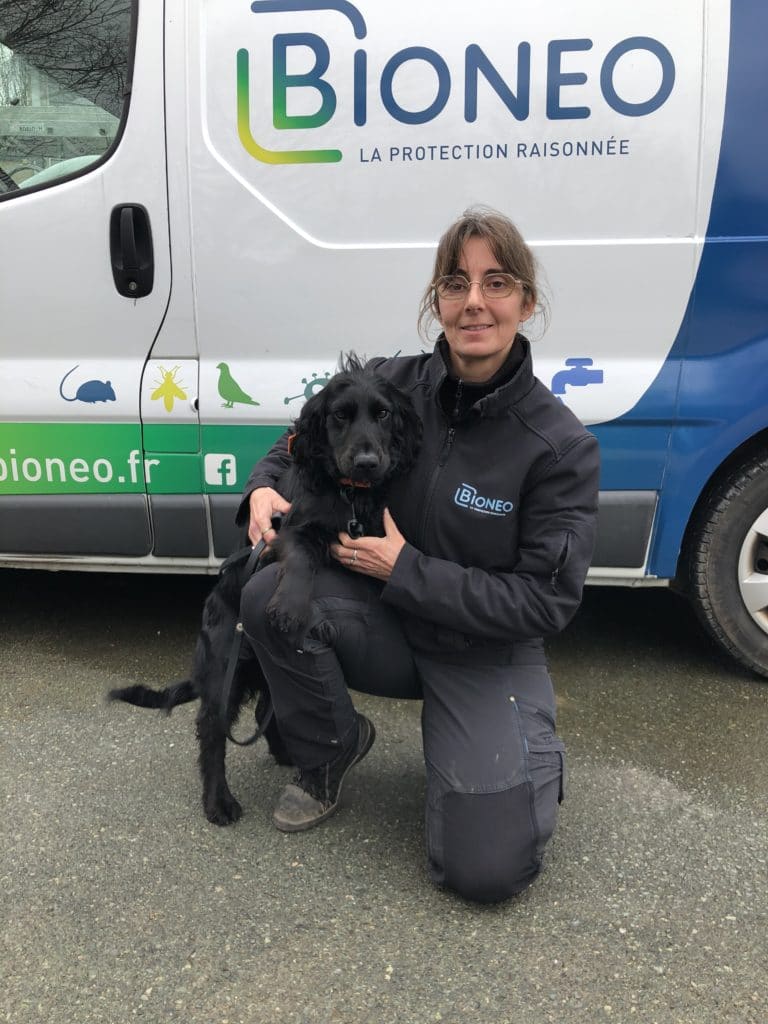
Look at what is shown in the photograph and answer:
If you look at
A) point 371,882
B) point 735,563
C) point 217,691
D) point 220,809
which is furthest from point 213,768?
point 735,563

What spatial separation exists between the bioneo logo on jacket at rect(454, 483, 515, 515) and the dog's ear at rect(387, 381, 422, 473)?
165 mm

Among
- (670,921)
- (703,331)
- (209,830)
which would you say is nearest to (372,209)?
(703,331)

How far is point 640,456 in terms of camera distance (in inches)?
112

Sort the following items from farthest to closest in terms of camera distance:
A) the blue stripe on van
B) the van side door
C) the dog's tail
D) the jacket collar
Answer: the van side door < the blue stripe on van < the dog's tail < the jacket collar

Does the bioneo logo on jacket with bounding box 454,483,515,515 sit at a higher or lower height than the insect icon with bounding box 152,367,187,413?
lower

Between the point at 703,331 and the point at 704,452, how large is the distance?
398mm

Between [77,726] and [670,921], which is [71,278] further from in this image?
[670,921]

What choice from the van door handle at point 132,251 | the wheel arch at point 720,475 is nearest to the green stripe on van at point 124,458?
the van door handle at point 132,251

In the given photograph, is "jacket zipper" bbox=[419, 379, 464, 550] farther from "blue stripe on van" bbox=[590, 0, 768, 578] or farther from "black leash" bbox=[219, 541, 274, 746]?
"blue stripe on van" bbox=[590, 0, 768, 578]

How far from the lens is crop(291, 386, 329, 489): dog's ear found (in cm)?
224

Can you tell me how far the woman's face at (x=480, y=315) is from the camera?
2.10 m

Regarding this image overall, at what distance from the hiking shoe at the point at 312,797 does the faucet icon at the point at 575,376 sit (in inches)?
53.4

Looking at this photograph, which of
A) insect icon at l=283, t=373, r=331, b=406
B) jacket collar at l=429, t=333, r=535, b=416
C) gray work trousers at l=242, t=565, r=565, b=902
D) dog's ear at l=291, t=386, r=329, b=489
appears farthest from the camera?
insect icon at l=283, t=373, r=331, b=406

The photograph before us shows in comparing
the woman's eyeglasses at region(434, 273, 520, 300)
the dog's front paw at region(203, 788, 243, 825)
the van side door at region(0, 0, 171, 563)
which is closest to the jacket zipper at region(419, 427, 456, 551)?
the woman's eyeglasses at region(434, 273, 520, 300)
